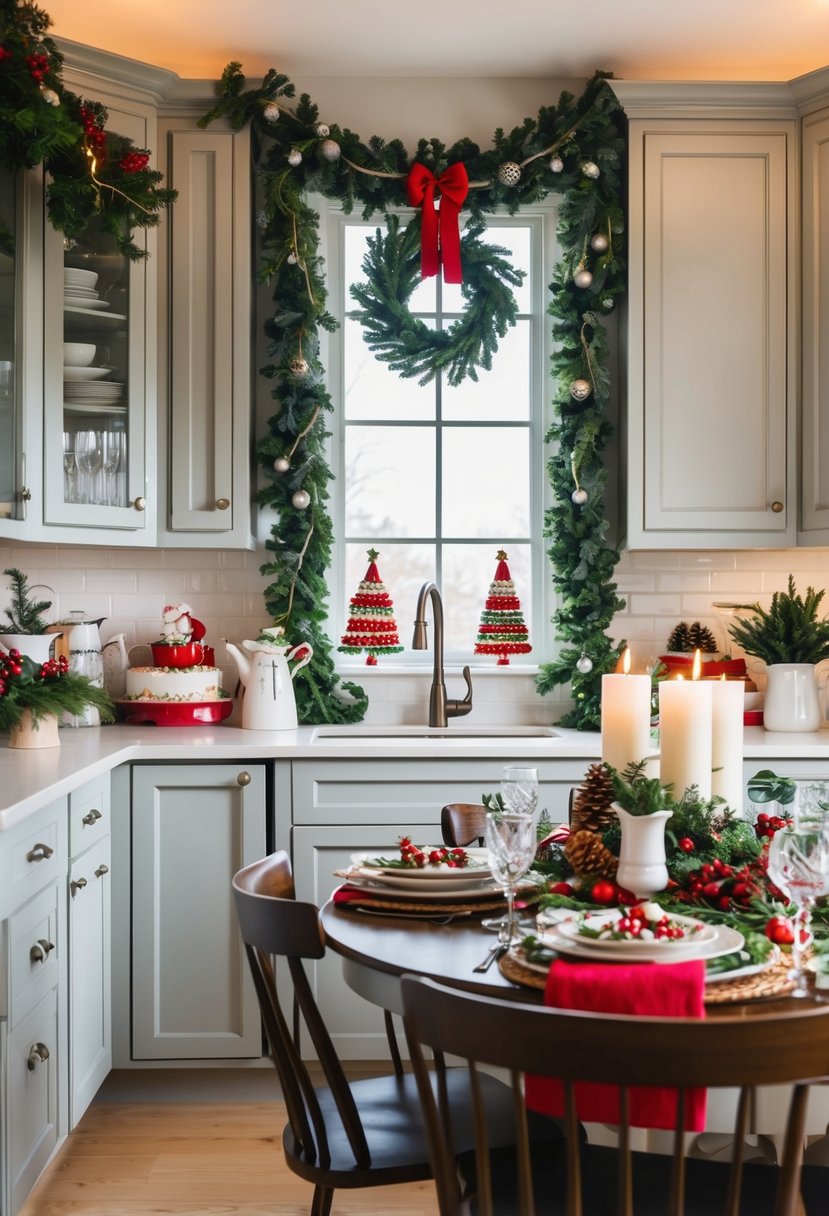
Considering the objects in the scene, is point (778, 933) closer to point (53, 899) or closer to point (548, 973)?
point (548, 973)

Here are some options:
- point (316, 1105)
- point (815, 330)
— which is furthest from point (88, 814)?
point (815, 330)

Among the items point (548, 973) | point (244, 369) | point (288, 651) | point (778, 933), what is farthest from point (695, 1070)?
point (244, 369)

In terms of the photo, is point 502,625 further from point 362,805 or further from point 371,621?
point 362,805

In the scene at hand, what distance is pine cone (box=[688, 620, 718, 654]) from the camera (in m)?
Answer: 3.65

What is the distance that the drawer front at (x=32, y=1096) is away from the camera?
215 centimetres

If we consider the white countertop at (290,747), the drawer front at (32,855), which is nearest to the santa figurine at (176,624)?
the white countertop at (290,747)

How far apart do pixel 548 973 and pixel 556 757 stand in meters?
1.67

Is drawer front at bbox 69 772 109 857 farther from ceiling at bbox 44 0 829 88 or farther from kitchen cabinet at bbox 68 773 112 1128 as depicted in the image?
ceiling at bbox 44 0 829 88

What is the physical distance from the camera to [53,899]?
8.04 feet

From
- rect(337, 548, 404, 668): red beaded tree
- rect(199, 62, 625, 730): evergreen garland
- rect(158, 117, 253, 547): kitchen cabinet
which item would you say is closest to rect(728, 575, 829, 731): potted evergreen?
rect(199, 62, 625, 730): evergreen garland

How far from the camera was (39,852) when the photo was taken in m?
2.31

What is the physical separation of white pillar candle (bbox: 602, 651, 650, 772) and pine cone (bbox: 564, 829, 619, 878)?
129mm

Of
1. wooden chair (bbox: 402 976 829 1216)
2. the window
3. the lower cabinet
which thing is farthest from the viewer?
the window

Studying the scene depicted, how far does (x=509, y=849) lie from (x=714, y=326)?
7.56ft
